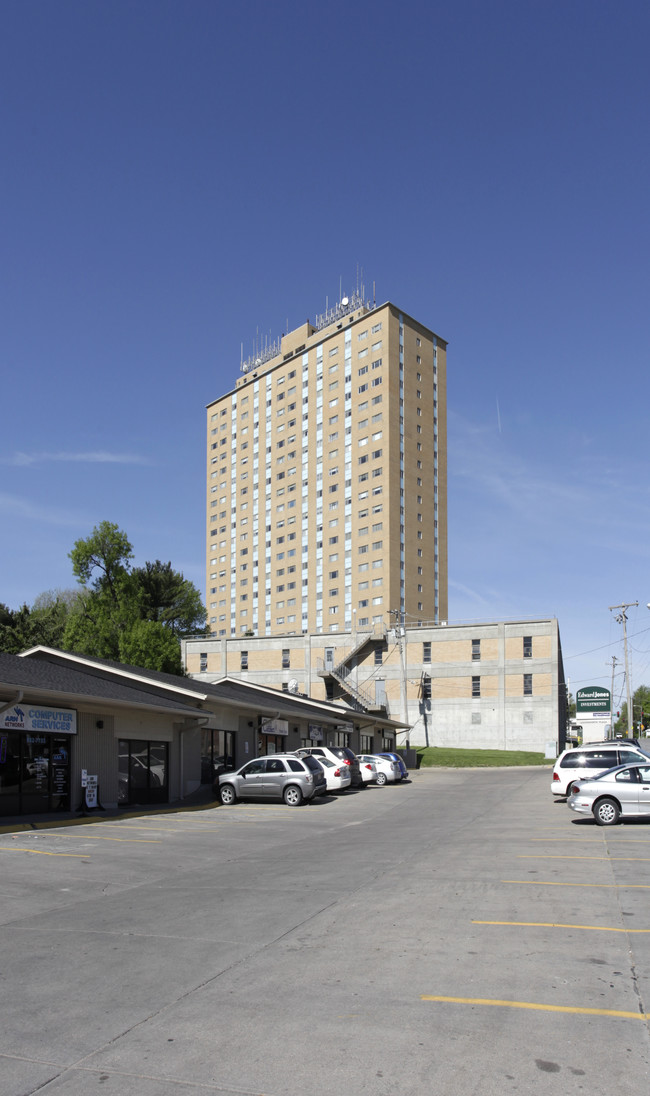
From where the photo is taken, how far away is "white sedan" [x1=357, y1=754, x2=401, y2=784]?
42.6 metres

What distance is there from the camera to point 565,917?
10.6 metres

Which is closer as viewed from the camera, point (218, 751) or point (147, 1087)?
point (147, 1087)

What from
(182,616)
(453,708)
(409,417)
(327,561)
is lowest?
(453,708)

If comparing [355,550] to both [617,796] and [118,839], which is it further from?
[118,839]

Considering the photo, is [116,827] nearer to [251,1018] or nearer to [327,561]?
[251,1018]

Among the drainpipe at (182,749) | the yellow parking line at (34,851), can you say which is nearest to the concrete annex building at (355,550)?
the drainpipe at (182,749)

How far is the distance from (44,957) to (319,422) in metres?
105

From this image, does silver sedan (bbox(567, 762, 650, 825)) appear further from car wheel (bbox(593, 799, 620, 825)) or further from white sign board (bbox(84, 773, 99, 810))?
white sign board (bbox(84, 773, 99, 810))

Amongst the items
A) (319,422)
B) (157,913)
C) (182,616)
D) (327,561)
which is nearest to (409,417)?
(319,422)

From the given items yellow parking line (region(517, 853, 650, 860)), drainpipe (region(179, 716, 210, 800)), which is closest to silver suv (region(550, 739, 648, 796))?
drainpipe (region(179, 716, 210, 800))

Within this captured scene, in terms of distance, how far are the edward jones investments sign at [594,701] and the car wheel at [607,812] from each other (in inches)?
2296

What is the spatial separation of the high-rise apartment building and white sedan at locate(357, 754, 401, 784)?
48.4 m

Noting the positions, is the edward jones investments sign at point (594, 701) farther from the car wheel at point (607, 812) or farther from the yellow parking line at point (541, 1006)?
the yellow parking line at point (541, 1006)

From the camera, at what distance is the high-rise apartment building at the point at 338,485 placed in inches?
4003
